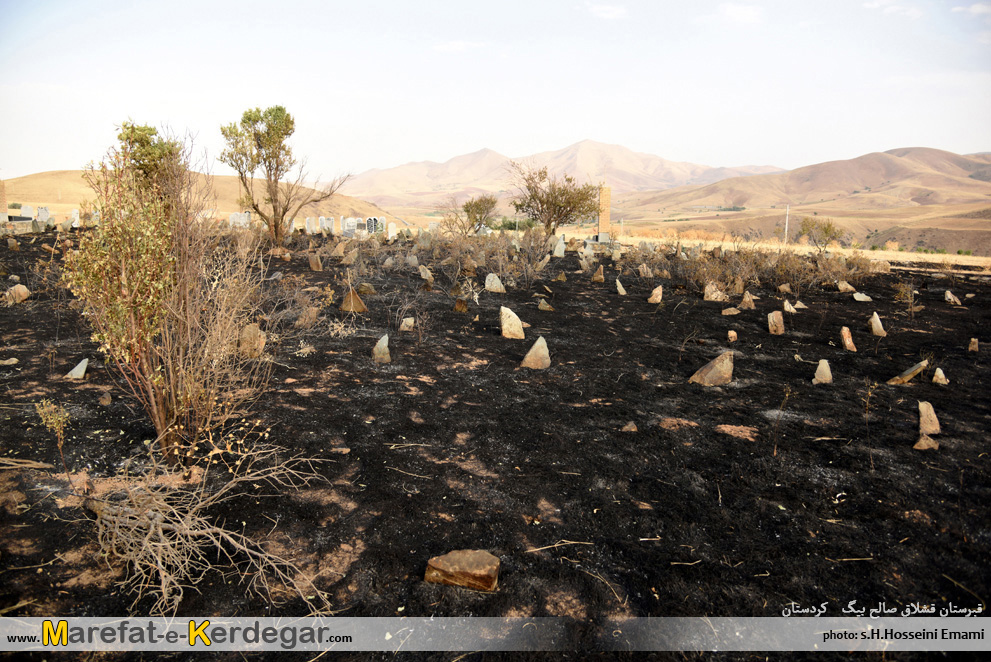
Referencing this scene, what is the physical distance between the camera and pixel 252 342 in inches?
192

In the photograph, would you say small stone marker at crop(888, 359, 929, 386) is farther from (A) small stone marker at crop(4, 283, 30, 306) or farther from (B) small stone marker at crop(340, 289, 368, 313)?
(A) small stone marker at crop(4, 283, 30, 306)

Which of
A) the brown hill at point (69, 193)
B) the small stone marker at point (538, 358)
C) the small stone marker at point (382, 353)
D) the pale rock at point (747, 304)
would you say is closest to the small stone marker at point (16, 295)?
the small stone marker at point (382, 353)

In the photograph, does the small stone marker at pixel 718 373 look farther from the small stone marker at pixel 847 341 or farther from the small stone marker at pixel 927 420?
the small stone marker at pixel 847 341

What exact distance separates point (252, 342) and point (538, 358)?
9.06 ft

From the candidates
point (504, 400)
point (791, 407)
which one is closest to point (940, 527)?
point (791, 407)

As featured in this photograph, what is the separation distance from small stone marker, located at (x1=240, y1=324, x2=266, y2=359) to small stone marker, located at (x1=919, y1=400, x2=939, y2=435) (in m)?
5.35

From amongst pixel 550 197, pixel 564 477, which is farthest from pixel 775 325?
pixel 550 197

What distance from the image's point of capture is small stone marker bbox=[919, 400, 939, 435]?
11.8 ft

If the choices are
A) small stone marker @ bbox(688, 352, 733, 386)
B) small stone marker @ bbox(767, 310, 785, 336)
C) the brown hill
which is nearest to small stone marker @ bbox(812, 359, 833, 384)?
small stone marker @ bbox(688, 352, 733, 386)

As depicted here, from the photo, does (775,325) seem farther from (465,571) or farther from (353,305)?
(465,571)

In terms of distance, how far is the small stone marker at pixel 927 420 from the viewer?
3.60 metres

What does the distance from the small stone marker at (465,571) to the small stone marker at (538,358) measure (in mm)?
2896

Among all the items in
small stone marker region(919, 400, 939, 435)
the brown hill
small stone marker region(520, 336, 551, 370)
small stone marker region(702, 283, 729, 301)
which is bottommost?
small stone marker region(919, 400, 939, 435)

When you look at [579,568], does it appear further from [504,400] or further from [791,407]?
[791,407]
